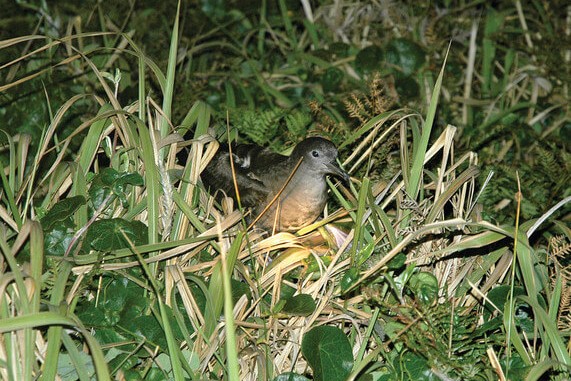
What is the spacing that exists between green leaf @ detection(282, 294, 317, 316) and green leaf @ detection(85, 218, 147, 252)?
1.99 ft

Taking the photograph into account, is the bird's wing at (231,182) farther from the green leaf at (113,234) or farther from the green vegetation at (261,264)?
the green leaf at (113,234)

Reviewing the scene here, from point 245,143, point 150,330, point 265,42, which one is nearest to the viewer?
Result: point 150,330

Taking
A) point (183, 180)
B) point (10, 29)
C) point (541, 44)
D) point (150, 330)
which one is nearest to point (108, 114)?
point (183, 180)

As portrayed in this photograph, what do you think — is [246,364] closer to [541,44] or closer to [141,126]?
[141,126]

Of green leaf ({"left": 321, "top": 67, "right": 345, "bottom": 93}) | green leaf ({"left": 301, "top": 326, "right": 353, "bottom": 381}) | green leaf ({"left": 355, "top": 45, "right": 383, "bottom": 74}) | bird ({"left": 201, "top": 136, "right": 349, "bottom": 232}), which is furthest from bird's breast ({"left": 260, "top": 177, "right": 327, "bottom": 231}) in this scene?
green leaf ({"left": 355, "top": 45, "right": 383, "bottom": 74})

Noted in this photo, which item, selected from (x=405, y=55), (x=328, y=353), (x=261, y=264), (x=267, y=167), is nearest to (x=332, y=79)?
(x=405, y=55)

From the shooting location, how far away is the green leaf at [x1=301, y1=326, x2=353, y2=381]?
116 inches

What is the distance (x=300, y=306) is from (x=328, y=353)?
21 cm

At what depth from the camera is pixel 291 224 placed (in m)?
3.97

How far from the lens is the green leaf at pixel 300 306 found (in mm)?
3090

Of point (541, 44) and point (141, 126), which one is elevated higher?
point (141, 126)

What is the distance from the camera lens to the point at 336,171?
3.79 metres

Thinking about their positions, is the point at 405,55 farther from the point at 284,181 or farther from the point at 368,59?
the point at 284,181

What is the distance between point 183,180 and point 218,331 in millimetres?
676
